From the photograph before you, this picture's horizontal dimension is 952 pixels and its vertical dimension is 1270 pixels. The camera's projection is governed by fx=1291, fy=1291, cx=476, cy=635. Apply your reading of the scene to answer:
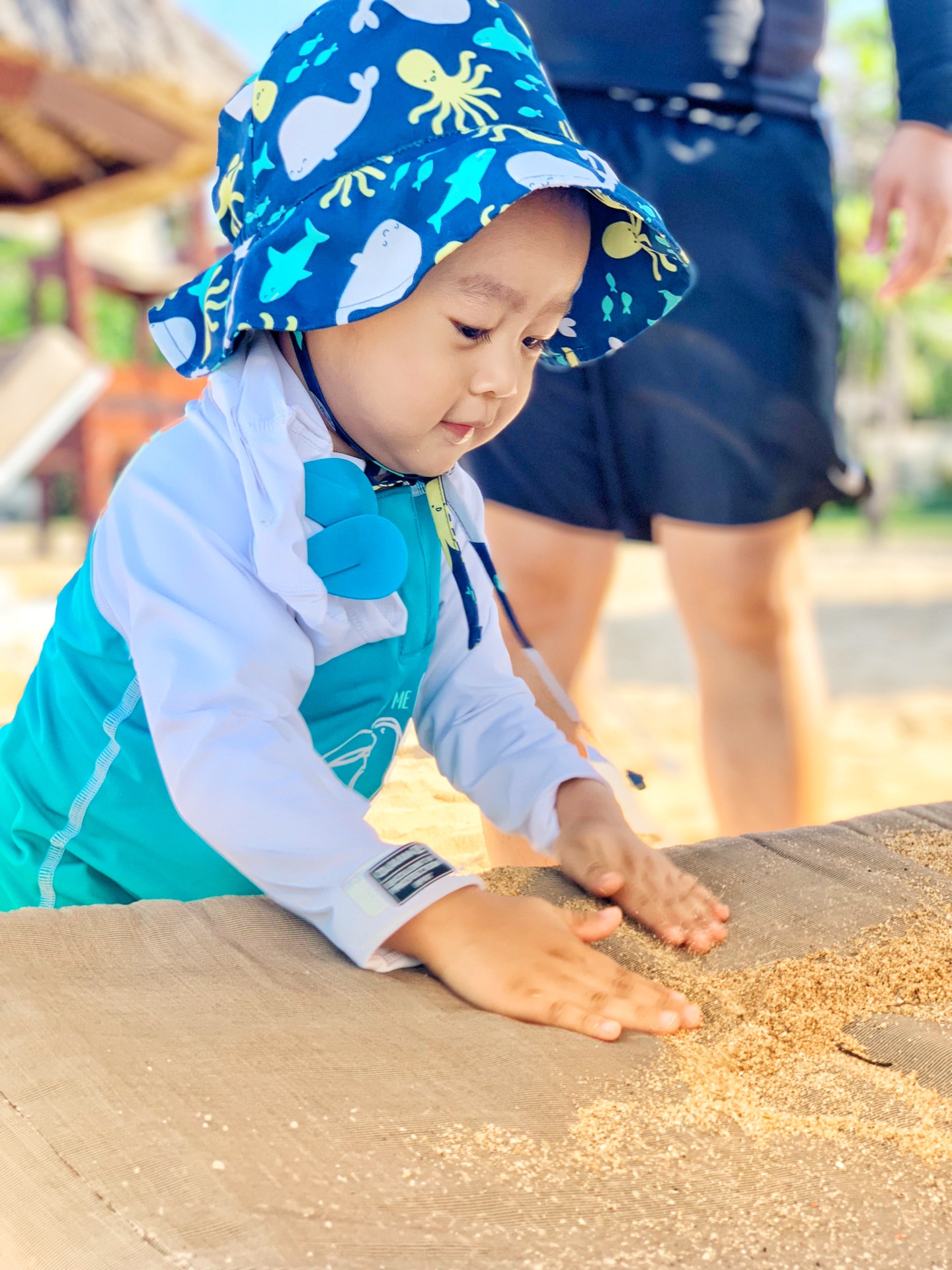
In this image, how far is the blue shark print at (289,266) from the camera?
2.94 ft

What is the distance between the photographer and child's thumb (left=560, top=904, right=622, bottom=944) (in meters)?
0.91

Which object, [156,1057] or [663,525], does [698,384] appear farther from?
[156,1057]

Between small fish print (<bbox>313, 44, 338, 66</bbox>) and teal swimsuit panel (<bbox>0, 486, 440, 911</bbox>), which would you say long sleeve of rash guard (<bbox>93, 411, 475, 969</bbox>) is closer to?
teal swimsuit panel (<bbox>0, 486, 440, 911</bbox>)

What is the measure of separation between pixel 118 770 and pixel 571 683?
0.66 m

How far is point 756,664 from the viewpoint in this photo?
150 centimetres

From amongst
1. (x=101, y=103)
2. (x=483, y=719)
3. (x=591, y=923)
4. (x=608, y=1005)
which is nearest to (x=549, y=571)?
(x=483, y=719)

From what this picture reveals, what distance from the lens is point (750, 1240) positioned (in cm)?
59

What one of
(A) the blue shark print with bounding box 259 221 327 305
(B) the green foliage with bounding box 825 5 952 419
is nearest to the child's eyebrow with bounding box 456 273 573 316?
(A) the blue shark print with bounding box 259 221 327 305

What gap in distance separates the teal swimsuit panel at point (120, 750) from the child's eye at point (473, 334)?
17 cm

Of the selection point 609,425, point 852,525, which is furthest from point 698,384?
point 852,525

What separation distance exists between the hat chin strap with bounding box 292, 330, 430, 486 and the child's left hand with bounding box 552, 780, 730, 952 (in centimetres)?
29

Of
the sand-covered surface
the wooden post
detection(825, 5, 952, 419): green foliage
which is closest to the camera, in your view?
the sand-covered surface

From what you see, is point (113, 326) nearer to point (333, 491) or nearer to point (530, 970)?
point (333, 491)

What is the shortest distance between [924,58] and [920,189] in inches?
5.5
